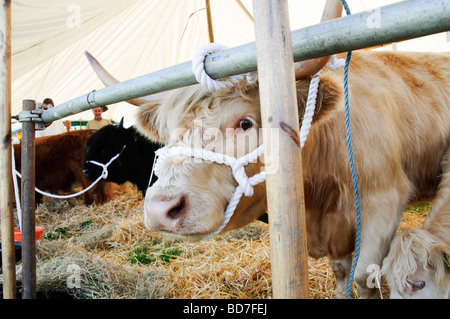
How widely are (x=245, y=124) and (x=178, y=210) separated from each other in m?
0.50

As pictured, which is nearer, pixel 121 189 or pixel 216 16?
pixel 216 16

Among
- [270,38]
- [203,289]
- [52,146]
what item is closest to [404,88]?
[270,38]

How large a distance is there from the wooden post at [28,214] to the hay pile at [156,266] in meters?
0.66

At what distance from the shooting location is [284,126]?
2.53 feet

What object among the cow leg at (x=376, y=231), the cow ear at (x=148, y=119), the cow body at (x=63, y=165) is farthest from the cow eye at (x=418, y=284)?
the cow body at (x=63, y=165)

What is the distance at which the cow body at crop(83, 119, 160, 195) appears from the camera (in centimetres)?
513

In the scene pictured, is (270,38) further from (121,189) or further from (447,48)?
(121,189)

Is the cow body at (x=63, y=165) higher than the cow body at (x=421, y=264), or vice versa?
the cow body at (x=63, y=165)

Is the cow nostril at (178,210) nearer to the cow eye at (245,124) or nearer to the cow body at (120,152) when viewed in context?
the cow eye at (245,124)

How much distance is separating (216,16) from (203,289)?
5323 mm

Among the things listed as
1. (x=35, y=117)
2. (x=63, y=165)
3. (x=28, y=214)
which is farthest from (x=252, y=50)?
(x=63, y=165)

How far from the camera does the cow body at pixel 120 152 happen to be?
202 inches

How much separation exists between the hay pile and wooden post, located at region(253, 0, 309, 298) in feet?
6.66

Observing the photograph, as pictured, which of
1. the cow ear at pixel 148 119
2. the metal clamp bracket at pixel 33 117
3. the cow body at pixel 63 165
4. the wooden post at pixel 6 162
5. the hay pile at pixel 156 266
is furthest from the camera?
the cow body at pixel 63 165
